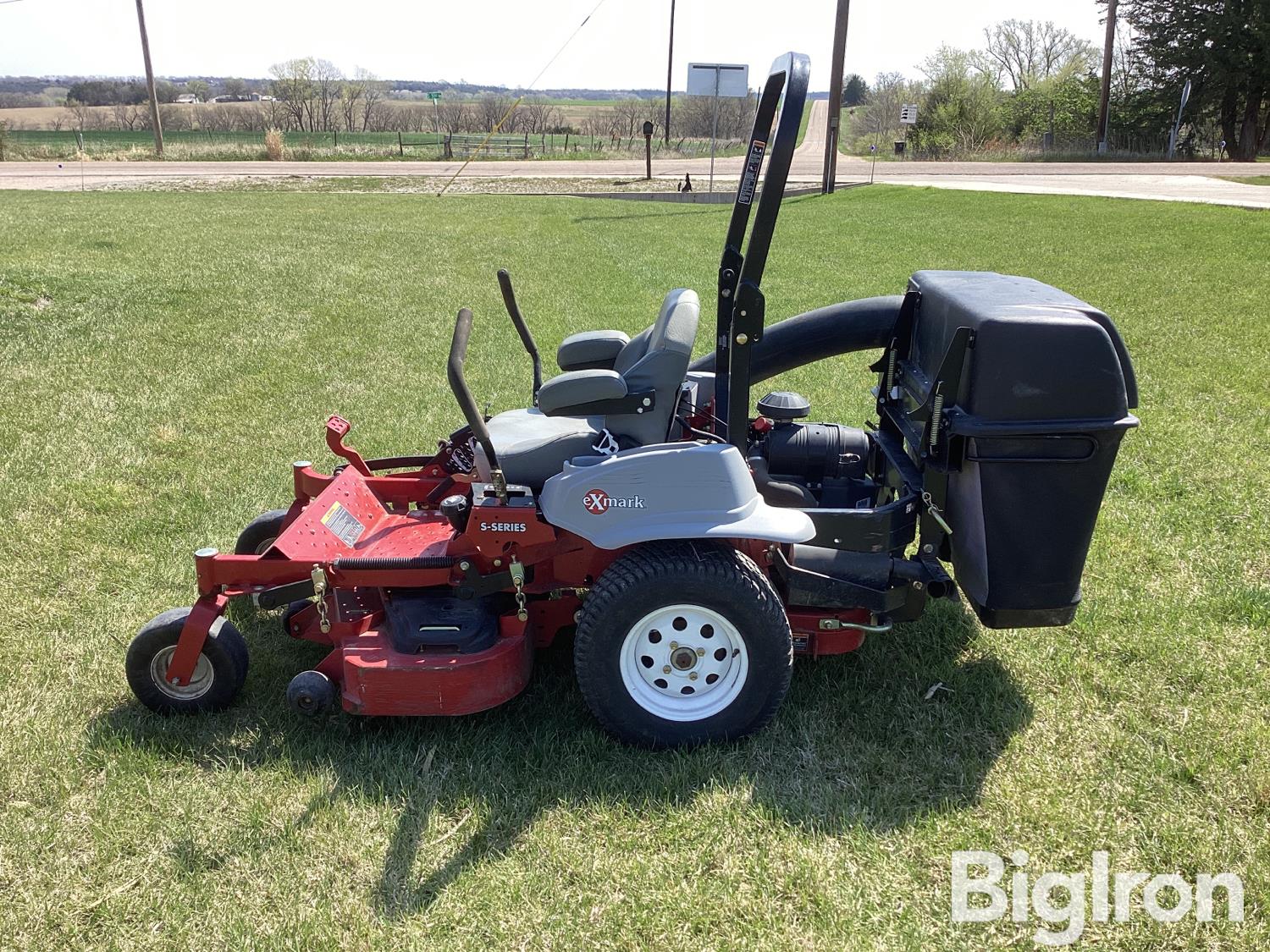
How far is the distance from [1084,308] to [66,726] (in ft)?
11.8

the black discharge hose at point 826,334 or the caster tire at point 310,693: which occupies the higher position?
the black discharge hose at point 826,334

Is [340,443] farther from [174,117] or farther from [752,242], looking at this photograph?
[174,117]

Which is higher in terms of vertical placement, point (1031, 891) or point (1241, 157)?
point (1241, 157)

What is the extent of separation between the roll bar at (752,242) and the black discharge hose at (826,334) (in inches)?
25.7

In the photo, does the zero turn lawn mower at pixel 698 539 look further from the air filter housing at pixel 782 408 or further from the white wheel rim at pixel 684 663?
the air filter housing at pixel 782 408

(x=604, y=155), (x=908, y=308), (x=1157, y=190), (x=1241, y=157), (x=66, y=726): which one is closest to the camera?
(x=66, y=726)

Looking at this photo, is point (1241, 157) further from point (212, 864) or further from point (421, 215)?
point (212, 864)

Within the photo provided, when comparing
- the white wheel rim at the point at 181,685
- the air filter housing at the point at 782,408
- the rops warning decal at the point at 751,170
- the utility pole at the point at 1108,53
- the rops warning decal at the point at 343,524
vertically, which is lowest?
the white wheel rim at the point at 181,685

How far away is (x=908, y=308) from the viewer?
3605mm

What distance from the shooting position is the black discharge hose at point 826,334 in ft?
12.2

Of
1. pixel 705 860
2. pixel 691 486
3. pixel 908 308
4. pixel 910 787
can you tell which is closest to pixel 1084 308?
pixel 908 308

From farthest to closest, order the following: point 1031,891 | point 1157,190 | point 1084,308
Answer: point 1157,190 → point 1084,308 → point 1031,891

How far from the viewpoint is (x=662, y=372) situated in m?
3.13
